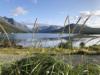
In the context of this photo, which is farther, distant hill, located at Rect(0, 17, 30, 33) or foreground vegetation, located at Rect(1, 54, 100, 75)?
distant hill, located at Rect(0, 17, 30, 33)

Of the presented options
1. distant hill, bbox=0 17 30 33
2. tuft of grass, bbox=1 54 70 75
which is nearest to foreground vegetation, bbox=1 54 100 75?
tuft of grass, bbox=1 54 70 75

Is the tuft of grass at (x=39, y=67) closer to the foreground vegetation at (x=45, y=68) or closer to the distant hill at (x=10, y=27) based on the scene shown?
the foreground vegetation at (x=45, y=68)

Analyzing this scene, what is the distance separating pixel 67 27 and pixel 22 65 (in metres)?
0.72

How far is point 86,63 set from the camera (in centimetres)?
377

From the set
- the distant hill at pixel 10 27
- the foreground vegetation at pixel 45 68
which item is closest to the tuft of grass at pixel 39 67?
the foreground vegetation at pixel 45 68

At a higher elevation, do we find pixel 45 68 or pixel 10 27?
pixel 10 27

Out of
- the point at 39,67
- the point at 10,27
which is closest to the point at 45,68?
the point at 39,67

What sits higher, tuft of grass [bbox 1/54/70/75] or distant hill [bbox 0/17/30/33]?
distant hill [bbox 0/17/30/33]

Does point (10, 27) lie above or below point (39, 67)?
above

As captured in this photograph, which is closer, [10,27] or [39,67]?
[39,67]

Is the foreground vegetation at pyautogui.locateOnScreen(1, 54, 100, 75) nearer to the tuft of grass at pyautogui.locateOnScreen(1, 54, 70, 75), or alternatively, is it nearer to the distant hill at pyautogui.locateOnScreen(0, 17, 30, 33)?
the tuft of grass at pyautogui.locateOnScreen(1, 54, 70, 75)

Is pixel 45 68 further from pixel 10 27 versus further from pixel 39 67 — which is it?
pixel 10 27

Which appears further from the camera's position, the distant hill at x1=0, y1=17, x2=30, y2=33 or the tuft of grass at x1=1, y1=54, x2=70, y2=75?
the distant hill at x1=0, y1=17, x2=30, y2=33

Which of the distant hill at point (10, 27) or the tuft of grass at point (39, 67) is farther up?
the distant hill at point (10, 27)
